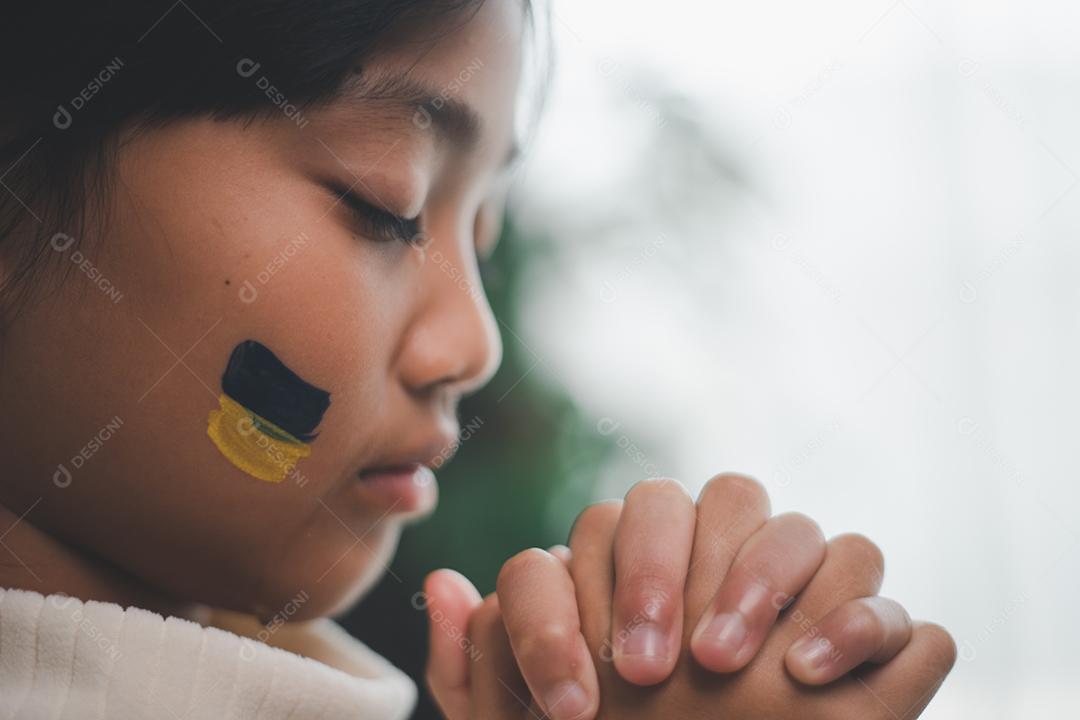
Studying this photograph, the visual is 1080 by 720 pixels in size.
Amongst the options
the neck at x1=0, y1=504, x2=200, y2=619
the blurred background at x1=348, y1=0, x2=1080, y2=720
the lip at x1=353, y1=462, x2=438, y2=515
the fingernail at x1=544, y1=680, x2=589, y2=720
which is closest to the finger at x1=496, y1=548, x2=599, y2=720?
the fingernail at x1=544, y1=680, x2=589, y2=720

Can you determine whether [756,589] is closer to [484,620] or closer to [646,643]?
[646,643]

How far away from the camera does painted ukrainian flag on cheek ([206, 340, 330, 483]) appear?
0.47 m

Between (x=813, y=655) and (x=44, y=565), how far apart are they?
399 mm

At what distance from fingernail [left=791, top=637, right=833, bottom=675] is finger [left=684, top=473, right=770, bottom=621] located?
47 millimetres

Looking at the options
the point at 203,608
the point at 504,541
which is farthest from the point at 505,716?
the point at 504,541

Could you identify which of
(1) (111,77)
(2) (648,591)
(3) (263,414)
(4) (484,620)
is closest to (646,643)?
(2) (648,591)

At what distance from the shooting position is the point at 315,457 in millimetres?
490

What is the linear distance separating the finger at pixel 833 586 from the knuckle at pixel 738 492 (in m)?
0.04

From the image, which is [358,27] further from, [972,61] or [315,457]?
[972,61]

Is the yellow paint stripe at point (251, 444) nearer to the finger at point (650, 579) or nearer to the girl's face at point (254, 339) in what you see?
the girl's face at point (254, 339)

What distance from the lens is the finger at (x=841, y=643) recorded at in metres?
0.39

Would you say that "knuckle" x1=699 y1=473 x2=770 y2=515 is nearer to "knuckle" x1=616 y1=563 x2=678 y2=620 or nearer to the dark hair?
"knuckle" x1=616 y1=563 x2=678 y2=620

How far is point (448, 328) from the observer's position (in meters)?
0.52

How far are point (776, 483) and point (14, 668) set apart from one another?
2.31 feet
